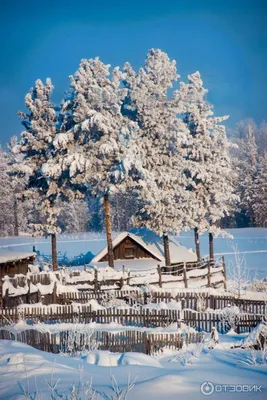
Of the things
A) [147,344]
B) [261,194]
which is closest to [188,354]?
[147,344]

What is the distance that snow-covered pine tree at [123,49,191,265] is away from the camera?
3123 cm

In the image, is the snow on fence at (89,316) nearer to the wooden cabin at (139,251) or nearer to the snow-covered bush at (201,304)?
the snow-covered bush at (201,304)

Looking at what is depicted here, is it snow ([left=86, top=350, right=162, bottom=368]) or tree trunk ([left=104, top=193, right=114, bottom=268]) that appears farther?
tree trunk ([left=104, top=193, right=114, bottom=268])

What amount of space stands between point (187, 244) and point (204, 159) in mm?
20288

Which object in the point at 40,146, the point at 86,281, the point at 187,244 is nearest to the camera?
the point at 86,281

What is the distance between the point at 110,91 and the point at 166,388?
2388cm

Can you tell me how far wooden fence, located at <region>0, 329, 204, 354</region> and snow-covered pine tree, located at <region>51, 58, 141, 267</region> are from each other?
14927 millimetres

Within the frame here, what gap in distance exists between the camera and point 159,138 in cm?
3216

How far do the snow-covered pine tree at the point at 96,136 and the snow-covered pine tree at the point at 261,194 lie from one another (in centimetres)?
2847

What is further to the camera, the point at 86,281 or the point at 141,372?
the point at 86,281

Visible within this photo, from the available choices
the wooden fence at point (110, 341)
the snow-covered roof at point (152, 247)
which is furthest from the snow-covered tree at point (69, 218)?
the wooden fence at point (110, 341)

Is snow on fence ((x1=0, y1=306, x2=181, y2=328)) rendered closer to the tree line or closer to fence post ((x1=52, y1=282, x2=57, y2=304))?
fence post ((x1=52, y1=282, x2=57, y2=304))

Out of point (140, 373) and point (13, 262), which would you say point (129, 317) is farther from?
point (13, 262)

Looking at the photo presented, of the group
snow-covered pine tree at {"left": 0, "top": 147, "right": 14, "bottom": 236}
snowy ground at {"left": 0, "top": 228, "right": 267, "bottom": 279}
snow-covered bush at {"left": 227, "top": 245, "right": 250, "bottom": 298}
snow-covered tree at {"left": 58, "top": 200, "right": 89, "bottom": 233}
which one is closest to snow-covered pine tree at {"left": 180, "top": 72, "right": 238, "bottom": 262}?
snow-covered bush at {"left": 227, "top": 245, "right": 250, "bottom": 298}
